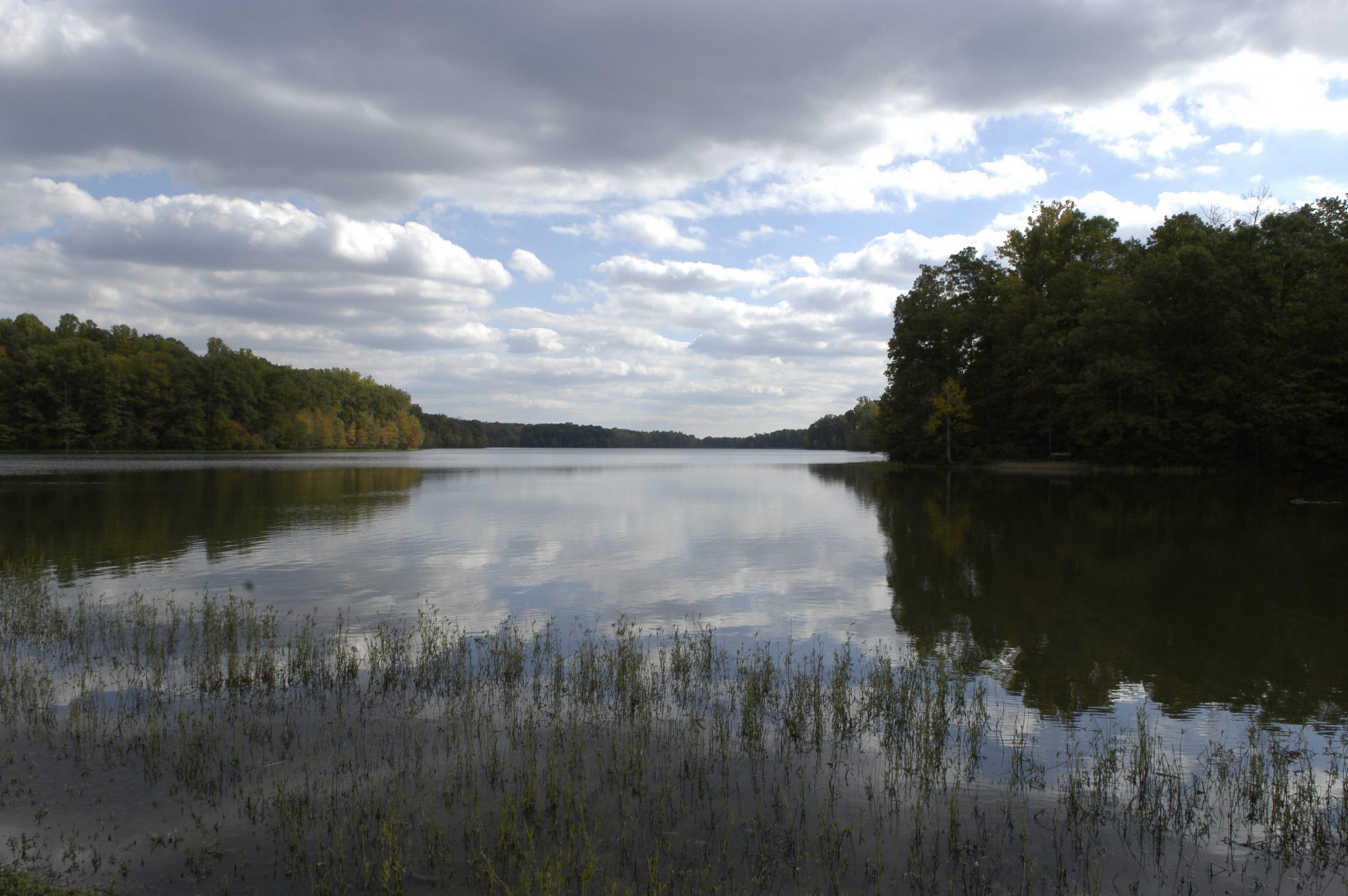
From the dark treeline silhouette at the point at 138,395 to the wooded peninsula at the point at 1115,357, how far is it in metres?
0.43

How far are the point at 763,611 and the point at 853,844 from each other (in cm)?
804

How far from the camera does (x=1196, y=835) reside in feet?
18.9

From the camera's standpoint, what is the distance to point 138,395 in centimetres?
10438

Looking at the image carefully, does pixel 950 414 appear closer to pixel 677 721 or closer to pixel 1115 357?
pixel 1115 357

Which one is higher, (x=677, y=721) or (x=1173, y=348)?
(x=1173, y=348)

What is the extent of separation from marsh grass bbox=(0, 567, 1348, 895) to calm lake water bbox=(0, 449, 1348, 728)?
6.16ft

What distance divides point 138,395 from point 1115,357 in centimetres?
11397

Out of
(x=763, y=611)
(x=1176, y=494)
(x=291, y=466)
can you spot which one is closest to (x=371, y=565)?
(x=763, y=611)

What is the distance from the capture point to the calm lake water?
10.5 metres

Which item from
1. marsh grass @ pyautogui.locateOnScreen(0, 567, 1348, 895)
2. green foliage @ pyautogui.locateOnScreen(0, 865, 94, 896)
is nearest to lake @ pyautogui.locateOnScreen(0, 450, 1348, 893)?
marsh grass @ pyautogui.locateOnScreen(0, 567, 1348, 895)

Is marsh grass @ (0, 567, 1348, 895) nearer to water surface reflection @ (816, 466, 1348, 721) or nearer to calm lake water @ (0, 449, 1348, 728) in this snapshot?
water surface reflection @ (816, 466, 1348, 721)

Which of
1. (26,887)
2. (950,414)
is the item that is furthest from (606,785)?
(950,414)

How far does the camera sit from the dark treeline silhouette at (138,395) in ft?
313

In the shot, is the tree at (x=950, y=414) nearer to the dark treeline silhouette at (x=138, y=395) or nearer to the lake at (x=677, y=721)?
the lake at (x=677, y=721)
